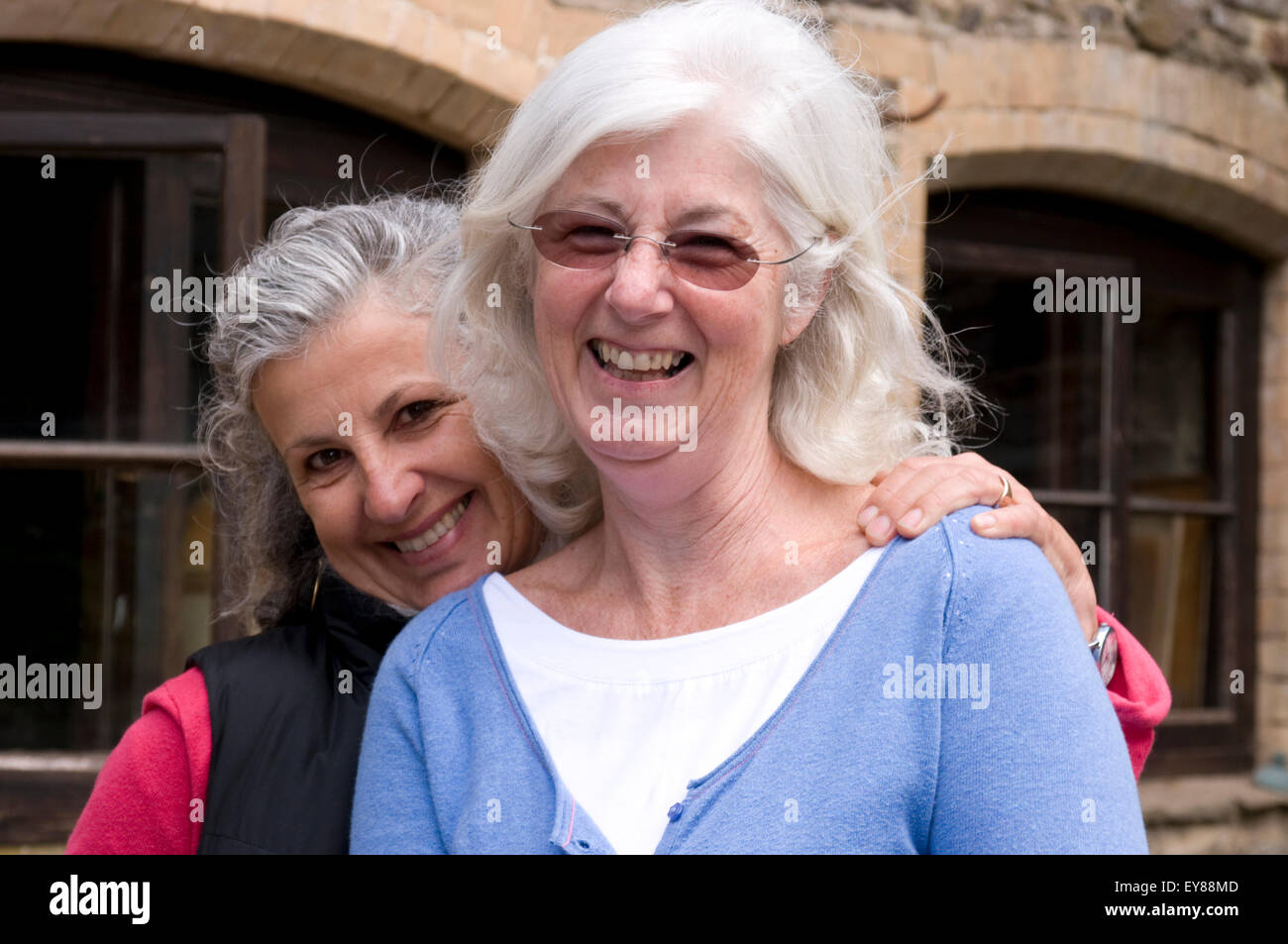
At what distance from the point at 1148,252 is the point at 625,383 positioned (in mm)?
3990

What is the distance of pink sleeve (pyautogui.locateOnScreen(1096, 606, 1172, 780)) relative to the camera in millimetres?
A: 1588

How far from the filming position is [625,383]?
136 centimetres

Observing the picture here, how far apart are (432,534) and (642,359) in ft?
1.95

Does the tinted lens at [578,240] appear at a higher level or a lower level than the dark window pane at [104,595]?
higher

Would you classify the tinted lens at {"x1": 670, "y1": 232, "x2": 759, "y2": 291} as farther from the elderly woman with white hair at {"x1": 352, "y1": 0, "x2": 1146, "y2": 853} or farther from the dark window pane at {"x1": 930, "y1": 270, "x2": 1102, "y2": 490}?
the dark window pane at {"x1": 930, "y1": 270, "x2": 1102, "y2": 490}

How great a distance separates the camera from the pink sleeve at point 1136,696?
1588 mm

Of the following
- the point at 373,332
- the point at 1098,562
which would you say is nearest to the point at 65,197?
the point at 373,332

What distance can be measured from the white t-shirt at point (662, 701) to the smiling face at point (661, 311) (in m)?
0.20

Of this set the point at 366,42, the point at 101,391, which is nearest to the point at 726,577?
the point at 366,42

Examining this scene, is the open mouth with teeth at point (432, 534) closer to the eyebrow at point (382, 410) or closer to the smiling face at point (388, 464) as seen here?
the smiling face at point (388, 464)

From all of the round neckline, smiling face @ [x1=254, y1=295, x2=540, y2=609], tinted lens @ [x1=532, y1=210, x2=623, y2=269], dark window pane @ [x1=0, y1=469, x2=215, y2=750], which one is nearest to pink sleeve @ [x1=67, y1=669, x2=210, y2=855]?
smiling face @ [x1=254, y1=295, x2=540, y2=609]

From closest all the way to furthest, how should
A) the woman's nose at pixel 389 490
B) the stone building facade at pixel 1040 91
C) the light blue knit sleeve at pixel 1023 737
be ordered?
the light blue knit sleeve at pixel 1023 737
the woman's nose at pixel 389 490
the stone building facade at pixel 1040 91

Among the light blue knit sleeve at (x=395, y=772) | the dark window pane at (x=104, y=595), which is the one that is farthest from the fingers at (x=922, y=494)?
the dark window pane at (x=104, y=595)

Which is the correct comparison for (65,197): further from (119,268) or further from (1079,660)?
(1079,660)
